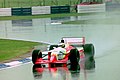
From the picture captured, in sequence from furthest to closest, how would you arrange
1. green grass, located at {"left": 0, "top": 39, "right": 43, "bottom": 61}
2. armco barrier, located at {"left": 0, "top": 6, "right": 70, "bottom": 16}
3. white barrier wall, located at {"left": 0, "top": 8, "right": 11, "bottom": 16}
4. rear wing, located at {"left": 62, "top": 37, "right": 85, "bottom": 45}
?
armco barrier, located at {"left": 0, "top": 6, "right": 70, "bottom": 16} < white barrier wall, located at {"left": 0, "top": 8, "right": 11, "bottom": 16} < green grass, located at {"left": 0, "top": 39, "right": 43, "bottom": 61} < rear wing, located at {"left": 62, "top": 37, "right": 85, "bottom": 45}

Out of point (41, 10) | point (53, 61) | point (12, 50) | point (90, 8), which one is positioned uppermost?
point (90, 8)

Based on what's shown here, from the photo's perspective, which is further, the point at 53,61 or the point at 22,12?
the point at 22,12

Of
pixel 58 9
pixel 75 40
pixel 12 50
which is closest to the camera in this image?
pixel 75 40

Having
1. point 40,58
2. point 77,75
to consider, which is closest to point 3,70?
point 40,58

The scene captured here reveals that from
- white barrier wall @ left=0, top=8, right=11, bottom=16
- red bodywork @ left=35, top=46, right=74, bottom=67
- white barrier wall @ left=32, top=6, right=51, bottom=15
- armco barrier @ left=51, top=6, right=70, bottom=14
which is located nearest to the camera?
red bodywork @ left=35, top=46, right=74, bottom=67

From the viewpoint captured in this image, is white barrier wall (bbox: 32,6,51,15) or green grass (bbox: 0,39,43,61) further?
white barrier wall (bbox: 32,6,51,15)

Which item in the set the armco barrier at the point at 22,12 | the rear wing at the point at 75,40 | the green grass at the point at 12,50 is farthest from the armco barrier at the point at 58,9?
the rear wing at the point at 75,40

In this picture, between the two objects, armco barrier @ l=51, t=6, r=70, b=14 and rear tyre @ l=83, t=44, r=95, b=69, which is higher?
armco barrier @ l=51, t=6, r=70, b=14

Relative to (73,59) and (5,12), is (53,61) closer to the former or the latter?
(73,59)

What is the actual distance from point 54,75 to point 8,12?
36.9 metres

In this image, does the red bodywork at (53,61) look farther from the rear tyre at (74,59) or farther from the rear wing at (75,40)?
the rear wing at (75,40)

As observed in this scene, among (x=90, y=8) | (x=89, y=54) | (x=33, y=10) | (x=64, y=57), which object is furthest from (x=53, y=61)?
(x=90, y=8)

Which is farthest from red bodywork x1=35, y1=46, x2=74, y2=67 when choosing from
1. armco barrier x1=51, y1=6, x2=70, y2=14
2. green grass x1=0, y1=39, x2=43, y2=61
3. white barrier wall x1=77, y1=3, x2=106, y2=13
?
white barrier wall x1=77, y1=3, x2=106, y2=13

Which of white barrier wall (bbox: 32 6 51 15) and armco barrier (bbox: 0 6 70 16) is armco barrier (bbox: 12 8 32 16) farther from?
white barrier wall (bbox: 32 6 51 15)
